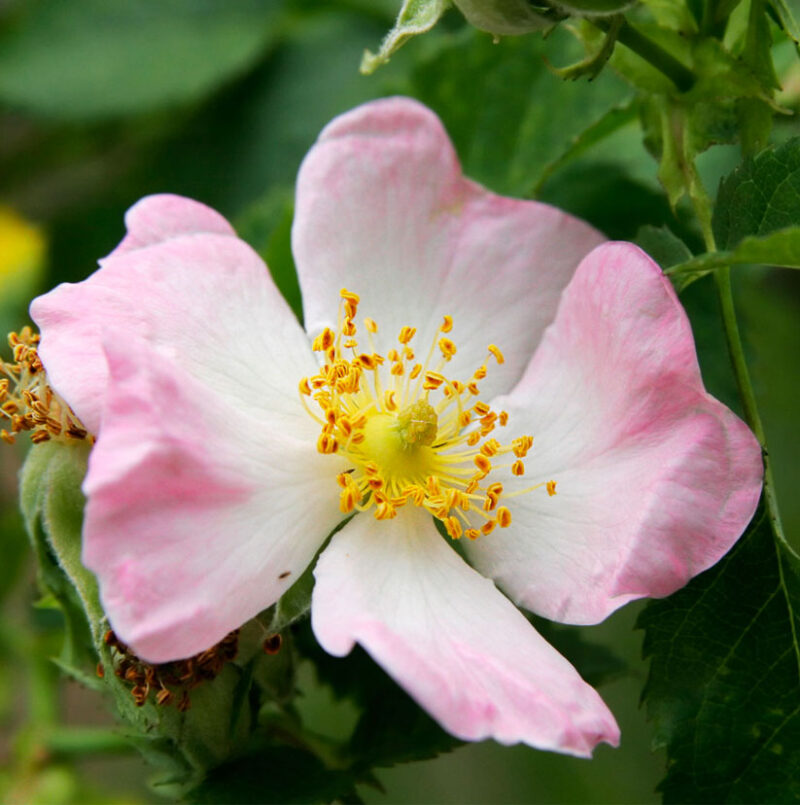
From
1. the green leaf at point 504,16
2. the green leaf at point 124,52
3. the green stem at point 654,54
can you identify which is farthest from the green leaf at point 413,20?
the green leaf at point 124,52

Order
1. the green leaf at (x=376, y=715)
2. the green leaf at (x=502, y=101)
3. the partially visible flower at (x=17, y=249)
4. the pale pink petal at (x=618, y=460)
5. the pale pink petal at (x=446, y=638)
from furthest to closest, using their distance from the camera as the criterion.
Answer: the partially visible flower at (x=17, y=249), the green leaf at (x=502, y=101), the green leaf at (x=376, y=715), the pale pink petal at (x=618, y=460), the pale pink petal at (x=446, y=638)

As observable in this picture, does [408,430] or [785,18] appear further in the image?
[408,430]

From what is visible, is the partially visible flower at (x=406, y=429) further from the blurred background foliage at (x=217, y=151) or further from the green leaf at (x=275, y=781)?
the blurred background foliage at (x=217, y=151)

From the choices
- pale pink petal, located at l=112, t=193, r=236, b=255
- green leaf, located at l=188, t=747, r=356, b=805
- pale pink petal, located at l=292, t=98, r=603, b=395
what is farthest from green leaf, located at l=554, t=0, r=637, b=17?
green leaf, located at l=188, t=747, r=356, b=805

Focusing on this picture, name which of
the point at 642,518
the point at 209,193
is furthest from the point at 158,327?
the point at 209,193

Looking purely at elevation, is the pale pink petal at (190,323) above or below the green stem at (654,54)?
below

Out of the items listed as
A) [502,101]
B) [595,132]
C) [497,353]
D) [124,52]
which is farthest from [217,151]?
[497,353]

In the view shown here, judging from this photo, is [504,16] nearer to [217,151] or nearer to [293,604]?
[293,604]
